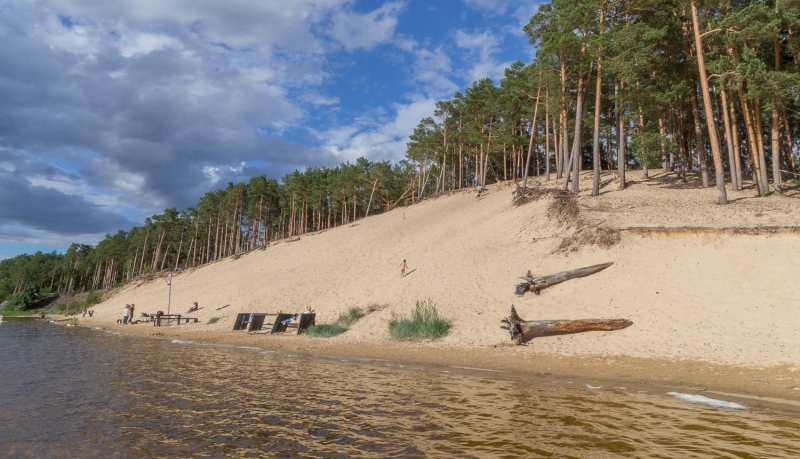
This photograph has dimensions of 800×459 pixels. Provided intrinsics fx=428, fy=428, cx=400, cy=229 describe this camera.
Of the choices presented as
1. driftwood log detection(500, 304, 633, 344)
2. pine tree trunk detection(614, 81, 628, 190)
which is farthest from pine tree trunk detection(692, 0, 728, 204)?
driftwood log detection(500, 304, 633, 344)

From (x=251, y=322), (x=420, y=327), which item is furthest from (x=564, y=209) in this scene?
(x=251, y=322)

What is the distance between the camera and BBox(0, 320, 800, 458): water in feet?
19.5

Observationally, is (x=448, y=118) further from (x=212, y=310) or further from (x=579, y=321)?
(x=579, y=321)

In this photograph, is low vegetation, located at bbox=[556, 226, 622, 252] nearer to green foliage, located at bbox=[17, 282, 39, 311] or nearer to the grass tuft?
the grass tuft

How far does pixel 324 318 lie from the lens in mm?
24953

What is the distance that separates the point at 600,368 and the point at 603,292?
21.2ft

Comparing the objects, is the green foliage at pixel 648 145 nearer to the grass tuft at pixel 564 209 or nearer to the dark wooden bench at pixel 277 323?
the grass tuft at pixel 564 209

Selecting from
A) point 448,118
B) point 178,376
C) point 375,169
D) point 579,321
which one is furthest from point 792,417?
point 375,169

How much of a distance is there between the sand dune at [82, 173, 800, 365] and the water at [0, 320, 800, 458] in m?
5.81

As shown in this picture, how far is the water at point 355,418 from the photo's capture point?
233 inches

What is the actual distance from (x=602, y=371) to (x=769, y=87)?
21.3 m

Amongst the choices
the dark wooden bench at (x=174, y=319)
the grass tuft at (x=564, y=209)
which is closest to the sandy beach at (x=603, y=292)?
the grass tuft at (x=564, y=209)

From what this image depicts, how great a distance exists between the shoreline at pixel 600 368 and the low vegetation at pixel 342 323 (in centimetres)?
238

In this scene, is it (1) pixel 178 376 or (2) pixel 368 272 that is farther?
(2) pixel 368 272
